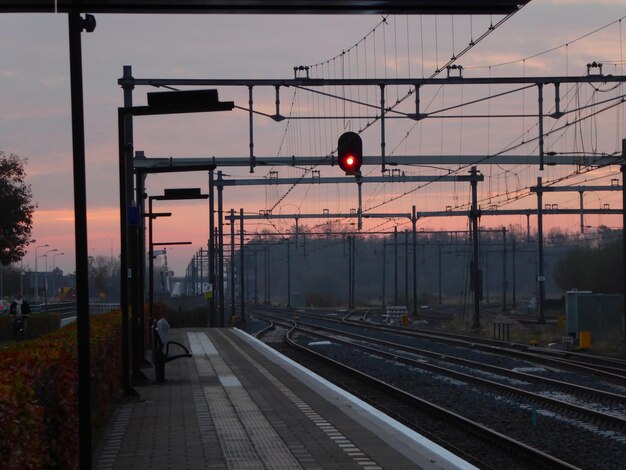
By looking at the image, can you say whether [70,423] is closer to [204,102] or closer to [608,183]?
[204,102]

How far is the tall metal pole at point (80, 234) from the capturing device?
8.32 meters

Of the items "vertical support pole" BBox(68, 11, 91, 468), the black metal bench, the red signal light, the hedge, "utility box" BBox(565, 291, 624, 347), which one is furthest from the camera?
"utility box" BBox(565, 291, 624, 347)

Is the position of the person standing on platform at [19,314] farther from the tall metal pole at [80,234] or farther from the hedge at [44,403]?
the tall metal pole at [80,234]

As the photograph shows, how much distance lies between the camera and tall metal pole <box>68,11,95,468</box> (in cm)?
832

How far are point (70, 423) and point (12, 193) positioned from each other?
104 feet

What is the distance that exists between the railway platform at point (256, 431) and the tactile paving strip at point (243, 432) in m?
0.01

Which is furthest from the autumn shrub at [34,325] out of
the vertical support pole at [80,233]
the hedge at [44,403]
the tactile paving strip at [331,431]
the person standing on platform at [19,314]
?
the vertical support pole at [80,233]

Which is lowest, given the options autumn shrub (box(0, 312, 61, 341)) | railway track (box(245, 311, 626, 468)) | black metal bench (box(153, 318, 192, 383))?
railway track (box(245, 311, 626, 468))

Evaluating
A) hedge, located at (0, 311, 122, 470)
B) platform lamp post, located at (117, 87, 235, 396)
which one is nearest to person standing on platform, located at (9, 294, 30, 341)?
platform lamp post, located at (117, 87, 235, 396)

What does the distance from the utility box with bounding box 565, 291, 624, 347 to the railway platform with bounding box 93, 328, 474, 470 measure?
1964cm

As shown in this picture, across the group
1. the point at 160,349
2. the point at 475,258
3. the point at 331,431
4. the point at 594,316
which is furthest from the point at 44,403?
the point at 475,258

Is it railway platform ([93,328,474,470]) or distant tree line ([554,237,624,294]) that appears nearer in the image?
railway platform ([93,328,474,470])

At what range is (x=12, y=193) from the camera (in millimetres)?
40000

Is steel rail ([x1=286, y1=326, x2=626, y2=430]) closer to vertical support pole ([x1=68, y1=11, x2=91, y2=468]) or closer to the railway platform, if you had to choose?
the railway platform
